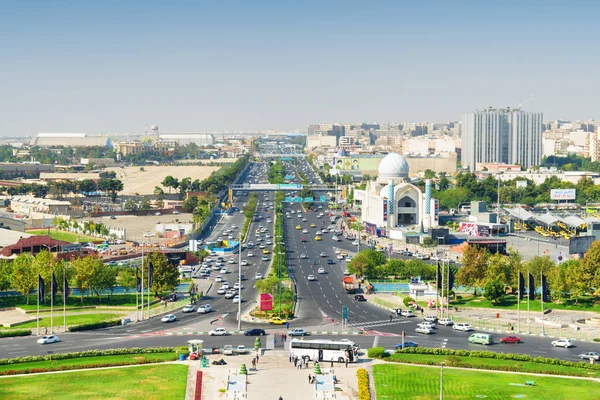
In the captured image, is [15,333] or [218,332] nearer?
[218,332]

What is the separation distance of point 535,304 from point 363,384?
28280 mm

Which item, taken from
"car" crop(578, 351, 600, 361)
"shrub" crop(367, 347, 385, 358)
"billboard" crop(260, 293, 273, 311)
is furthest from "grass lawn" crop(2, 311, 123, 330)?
"car" crop(578, 351, 600, 361)

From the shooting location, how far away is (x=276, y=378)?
149 feet

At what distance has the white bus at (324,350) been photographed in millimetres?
48469

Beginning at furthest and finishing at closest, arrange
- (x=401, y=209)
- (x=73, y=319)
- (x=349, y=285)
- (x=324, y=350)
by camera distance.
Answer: (x=401, y=209), (x=349, y=285), (x=73, y=319), (x=324, y=350)

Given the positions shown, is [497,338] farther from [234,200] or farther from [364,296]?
[234,200]

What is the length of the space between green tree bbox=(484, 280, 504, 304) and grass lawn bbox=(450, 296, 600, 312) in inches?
20.8

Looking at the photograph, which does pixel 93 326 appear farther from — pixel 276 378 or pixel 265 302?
pixel 276 378

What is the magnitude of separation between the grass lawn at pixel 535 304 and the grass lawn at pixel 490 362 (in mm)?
18138

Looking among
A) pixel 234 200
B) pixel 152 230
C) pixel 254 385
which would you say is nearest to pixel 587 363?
pixel 254 385

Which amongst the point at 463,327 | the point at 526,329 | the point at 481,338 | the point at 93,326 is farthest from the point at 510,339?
the point at 93,326

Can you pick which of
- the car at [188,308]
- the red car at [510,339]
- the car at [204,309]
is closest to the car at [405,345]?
the red car at [510,339]

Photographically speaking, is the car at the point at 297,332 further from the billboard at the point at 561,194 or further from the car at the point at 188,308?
the billboard at the point at 561,194

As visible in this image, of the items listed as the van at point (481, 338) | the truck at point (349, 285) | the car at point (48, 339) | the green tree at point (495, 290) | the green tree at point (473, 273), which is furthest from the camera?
the truck at point (349, 285)
